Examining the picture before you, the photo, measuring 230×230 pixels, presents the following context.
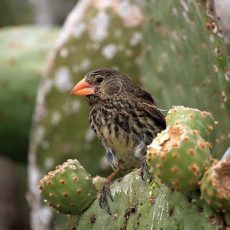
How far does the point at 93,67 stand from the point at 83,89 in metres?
1.40

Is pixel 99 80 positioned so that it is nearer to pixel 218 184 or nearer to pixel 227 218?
pixel 227 218

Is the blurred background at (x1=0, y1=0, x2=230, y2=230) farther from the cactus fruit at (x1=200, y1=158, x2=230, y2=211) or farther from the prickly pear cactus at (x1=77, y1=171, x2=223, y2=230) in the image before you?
the cactus fruit at (x1=200, y1=158, x2=230, y2=211)

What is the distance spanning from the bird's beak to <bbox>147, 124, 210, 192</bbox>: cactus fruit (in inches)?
51.0

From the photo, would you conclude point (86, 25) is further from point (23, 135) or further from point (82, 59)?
point (23, 135)

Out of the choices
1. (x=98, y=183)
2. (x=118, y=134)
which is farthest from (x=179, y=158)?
(x=118, y=134)

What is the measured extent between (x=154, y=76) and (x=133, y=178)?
5.03 ft

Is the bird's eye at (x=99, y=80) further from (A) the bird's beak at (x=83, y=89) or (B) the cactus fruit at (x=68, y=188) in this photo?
(B) the cactus fruit at (x=68, y=188)

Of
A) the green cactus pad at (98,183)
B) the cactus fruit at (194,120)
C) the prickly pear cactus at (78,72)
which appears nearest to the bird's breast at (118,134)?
the green cactus pad at (98,183)

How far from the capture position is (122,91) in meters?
3.55

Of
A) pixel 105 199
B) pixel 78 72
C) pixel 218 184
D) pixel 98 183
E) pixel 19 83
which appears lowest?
pixel 19 83

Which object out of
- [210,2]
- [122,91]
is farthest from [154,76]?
[210,2]

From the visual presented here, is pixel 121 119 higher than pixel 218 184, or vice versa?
pixel 218 184

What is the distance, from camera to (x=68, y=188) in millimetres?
2713

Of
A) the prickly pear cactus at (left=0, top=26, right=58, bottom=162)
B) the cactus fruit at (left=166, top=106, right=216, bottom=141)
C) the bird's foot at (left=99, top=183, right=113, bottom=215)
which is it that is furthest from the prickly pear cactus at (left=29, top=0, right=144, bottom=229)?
the cactus fruit at (left=166, top=106, right=216, bottom=141)
